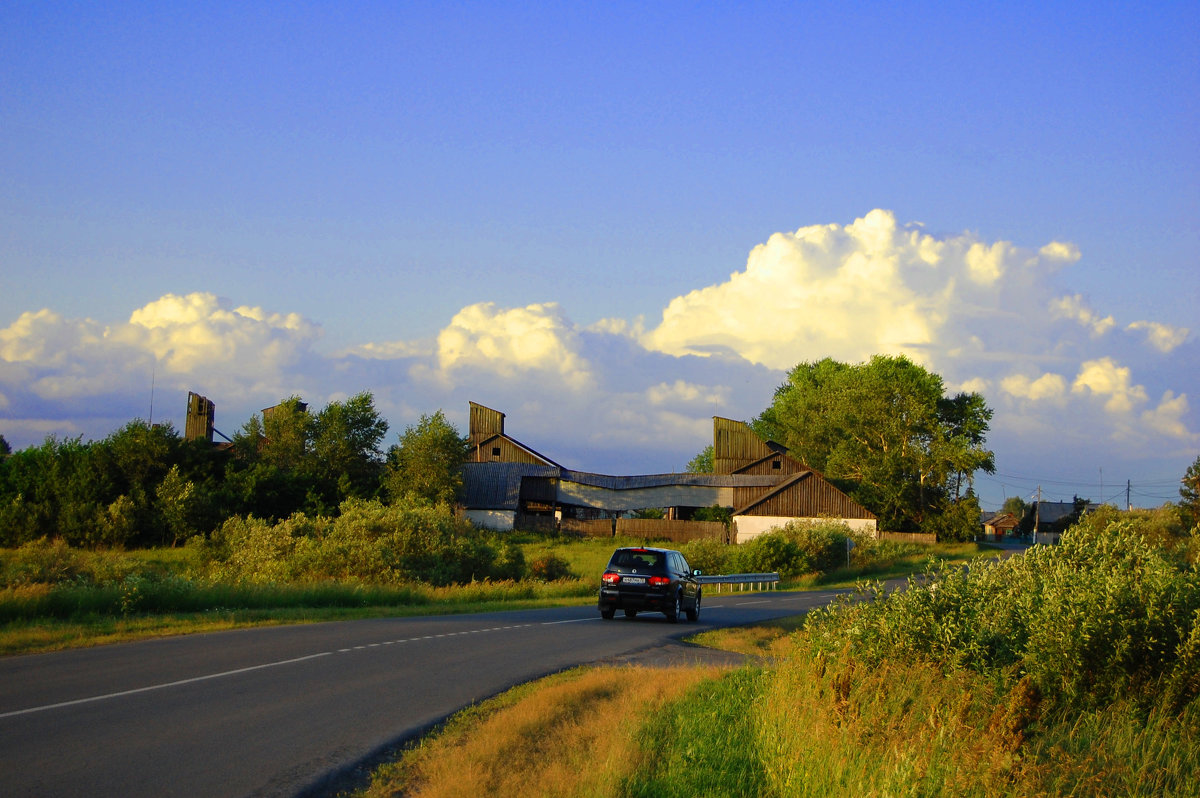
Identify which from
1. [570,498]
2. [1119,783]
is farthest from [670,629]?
[570,498]

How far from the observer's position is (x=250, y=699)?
10.9 meters

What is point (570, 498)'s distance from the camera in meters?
78.8

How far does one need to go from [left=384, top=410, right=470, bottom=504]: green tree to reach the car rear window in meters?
45.9

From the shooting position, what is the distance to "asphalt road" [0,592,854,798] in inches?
299

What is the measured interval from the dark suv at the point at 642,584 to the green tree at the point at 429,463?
150ft

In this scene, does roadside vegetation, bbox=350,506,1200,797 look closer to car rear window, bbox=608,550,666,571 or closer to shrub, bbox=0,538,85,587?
car rear window, bbox=608,550,666,571

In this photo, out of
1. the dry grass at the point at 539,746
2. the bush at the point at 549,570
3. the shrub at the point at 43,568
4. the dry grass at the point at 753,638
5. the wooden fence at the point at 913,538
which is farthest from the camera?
Answer: the wooden fence at the point at 913,538

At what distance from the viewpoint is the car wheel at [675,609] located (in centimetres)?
2361

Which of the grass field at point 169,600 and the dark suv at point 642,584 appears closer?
the grass field at point 169,600

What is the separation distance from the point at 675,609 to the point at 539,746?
15.4 m

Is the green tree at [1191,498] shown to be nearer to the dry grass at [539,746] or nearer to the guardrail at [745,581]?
the guardrail at [745,581]

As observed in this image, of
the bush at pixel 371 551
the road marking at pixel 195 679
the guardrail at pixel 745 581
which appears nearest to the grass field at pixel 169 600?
the bush at pixel 371 551

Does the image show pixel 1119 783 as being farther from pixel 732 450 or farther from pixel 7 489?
pixel 732 450

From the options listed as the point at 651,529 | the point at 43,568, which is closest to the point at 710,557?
the point at 651,529
